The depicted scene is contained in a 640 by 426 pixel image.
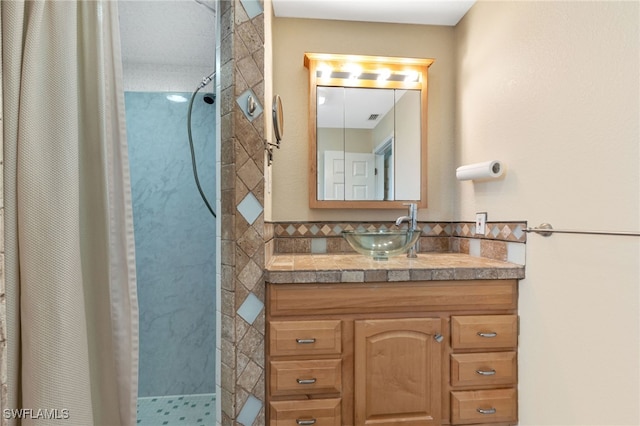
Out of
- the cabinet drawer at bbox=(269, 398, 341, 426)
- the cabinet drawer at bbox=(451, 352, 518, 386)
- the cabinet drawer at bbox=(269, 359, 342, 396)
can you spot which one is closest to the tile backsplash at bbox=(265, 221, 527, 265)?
the cabinet drawer at bbox=(451, 352, 518, 386)

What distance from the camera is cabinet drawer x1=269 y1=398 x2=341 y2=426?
3.99 feet

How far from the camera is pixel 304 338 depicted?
122cm

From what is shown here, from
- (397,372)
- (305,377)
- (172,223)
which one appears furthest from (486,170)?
(172,223)

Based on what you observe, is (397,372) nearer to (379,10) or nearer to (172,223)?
(172,223)

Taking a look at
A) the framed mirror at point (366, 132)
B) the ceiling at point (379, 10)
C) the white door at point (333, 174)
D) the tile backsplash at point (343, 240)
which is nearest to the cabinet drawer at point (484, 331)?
the tile backsplash at point (343, 240)

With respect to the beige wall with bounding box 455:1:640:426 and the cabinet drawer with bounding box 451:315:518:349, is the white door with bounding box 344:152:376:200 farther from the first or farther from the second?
the cabinet drawer with bounding box 451:315:518:349

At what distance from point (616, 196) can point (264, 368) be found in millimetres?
1329

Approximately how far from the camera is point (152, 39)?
71.2 inches

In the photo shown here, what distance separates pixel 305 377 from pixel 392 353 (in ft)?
1.19

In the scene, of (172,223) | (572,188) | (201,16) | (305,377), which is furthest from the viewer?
(172,223)

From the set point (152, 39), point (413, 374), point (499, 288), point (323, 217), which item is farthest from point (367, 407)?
point (152, 39)

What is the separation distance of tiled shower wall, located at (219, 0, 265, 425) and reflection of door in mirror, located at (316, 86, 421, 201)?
65 cm

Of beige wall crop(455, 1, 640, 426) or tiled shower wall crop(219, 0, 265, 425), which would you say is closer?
beige wall crop(455, 1, 640, 426)

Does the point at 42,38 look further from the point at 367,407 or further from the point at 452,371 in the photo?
the point at 452,371
